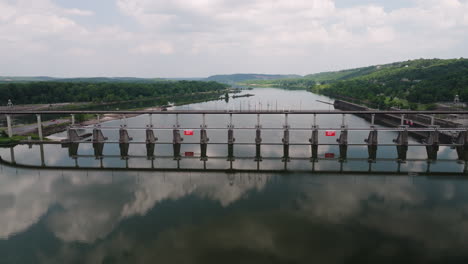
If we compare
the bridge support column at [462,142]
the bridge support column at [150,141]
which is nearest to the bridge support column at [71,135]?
the bridge support column at [150,141]

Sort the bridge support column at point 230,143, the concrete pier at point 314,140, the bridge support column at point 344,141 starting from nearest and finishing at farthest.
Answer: the bridge support column at point 230,143 → the concrete pier at point 314,140 → the bridge support column at point 344,141

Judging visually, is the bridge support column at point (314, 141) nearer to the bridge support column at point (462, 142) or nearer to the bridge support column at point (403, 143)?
the bridge support column at point (403, 143)

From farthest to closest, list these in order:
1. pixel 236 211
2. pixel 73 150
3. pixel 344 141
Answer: pixel 73 150, pixel 344 141, pixel 236 211

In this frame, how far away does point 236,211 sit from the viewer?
22766 mm

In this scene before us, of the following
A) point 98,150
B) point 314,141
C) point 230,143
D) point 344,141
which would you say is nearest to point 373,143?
point 344,141

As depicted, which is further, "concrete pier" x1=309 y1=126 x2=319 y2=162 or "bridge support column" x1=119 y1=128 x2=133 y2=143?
"bridge support column" x1=119 y1=128 x2=133 y2=143

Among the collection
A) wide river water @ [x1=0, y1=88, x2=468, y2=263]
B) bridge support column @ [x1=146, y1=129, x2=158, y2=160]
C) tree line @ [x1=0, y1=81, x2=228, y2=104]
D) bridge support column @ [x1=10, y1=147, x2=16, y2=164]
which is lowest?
wide river water @ [x1=0, y1=88, x2=468, y2=263]

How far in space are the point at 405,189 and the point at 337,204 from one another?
788 cm

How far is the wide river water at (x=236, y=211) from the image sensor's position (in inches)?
703

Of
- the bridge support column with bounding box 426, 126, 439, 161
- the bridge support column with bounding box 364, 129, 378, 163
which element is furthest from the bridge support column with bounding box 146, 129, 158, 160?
the bridge support column with bounding box 426, 126, 439, 161

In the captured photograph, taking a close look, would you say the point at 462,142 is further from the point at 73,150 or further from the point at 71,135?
the point at 71,135

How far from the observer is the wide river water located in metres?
17.9

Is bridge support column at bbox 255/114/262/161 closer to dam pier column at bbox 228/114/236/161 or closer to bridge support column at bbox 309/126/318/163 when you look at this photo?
dam pier column at bbox 228/114/236/161

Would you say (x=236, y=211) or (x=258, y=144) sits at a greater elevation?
(x=258, y=144)
